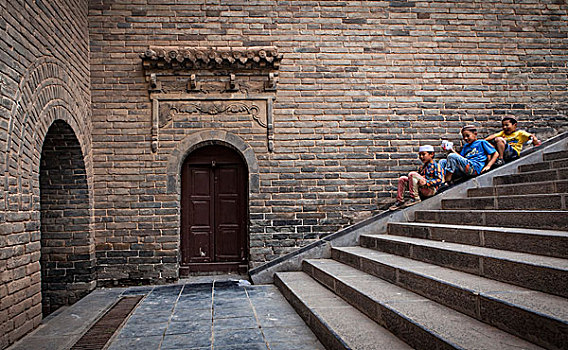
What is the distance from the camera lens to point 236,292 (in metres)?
6.30

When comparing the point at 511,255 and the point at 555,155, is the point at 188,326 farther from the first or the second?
the point at 555,155

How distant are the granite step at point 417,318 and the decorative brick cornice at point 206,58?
4.22m

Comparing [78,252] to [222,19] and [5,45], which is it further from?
[222,19]

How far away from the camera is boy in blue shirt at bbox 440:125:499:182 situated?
6641 mm

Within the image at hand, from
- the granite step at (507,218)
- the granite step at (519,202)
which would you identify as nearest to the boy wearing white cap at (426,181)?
the granite step at (519,202)

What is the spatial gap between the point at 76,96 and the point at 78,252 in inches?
99.0

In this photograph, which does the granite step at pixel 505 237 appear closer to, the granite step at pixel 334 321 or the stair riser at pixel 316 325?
the granite step at pixel 334 321

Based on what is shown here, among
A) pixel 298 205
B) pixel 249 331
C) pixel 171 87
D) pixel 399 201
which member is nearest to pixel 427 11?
pixel 399 201

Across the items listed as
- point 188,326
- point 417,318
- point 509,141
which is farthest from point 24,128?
point 509,141

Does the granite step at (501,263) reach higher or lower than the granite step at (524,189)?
lower

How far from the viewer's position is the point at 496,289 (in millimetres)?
3061

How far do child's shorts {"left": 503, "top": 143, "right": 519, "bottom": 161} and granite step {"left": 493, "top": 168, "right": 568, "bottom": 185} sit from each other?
65cm

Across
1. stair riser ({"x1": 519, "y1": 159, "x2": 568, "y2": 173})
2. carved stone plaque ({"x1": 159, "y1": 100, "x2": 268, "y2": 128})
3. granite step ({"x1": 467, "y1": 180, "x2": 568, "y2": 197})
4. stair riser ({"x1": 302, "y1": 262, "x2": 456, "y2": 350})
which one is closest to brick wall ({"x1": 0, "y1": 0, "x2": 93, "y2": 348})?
carved stone plaque ({"x1": 159, "y1": 100, "x2": 268, "y2": 128})

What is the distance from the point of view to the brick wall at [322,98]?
24.6 ft
